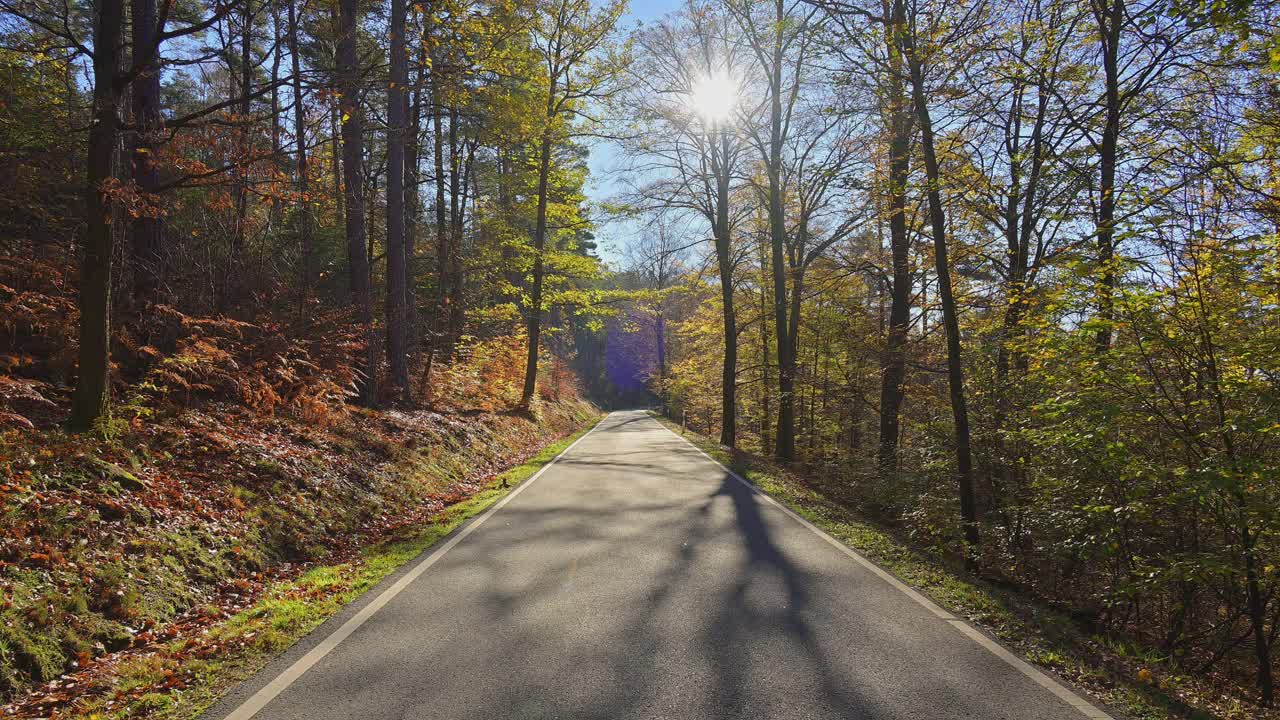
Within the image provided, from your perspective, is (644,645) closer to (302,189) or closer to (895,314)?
(302,189)

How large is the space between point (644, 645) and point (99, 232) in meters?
6.31

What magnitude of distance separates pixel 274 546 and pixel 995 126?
45.9 ft

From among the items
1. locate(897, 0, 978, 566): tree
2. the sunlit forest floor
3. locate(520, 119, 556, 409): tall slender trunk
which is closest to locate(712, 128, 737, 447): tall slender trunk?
locate(520, 119, 556, 409): tall slender trunk

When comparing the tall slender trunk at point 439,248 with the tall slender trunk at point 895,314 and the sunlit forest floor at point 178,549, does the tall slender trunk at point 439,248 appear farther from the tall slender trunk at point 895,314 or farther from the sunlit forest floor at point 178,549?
the tall slender trunk at point 895,314

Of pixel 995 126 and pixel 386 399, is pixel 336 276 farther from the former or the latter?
pixel 995 126

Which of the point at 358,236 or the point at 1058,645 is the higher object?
the point at 358,236

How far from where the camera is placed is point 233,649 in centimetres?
431

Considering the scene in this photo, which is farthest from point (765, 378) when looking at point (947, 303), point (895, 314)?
point (947, 303)

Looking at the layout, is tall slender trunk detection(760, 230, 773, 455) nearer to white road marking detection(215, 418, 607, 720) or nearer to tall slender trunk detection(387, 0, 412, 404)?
tall slender trunk detection(387, 0, 412, 404)

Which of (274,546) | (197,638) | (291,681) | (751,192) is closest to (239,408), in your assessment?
(274,546)

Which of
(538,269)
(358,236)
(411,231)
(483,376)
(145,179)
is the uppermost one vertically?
(411,231)

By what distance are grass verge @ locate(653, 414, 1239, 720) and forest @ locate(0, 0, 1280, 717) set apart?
0.14 metres

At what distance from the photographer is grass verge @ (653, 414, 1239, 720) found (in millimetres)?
3748

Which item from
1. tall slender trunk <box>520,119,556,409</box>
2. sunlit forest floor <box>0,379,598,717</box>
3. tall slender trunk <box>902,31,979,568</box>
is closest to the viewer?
sunlit forest floor <box>0,379,598,717</box>
